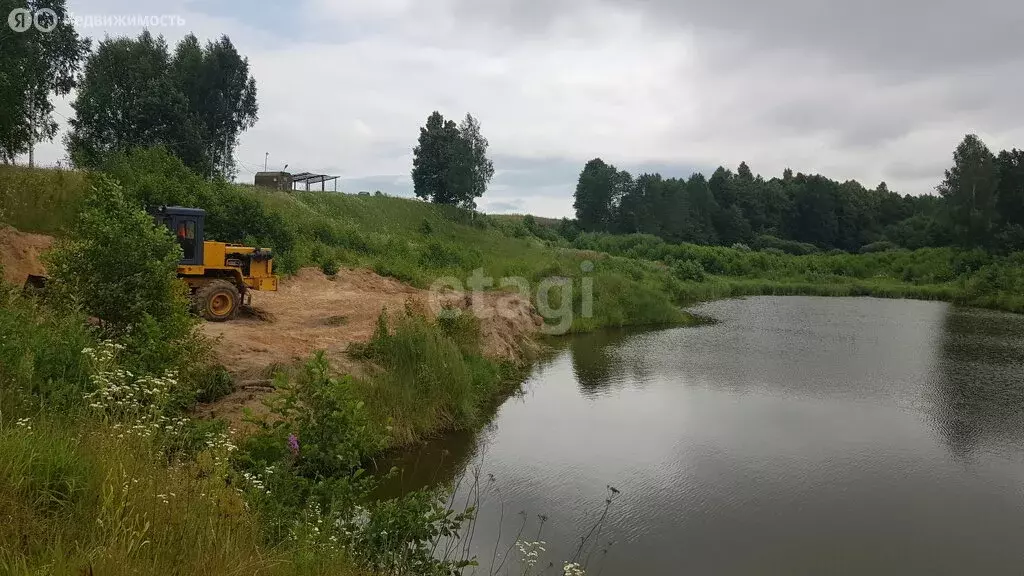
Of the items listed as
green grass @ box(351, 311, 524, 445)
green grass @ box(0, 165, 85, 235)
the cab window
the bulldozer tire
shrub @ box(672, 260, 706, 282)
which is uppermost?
green grass @ box(0, 165, 85, 235)

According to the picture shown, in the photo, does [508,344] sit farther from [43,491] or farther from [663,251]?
[663,251]

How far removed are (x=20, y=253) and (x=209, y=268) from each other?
6148 millimetres

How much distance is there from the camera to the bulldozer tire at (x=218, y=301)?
14.1 m

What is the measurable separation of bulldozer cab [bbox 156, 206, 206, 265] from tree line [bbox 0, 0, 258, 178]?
43.4 ft

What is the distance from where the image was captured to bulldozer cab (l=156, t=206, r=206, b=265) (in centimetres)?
1358

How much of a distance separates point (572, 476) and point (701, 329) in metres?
17.3

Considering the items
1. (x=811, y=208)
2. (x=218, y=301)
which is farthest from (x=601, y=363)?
(x=811, y=208)

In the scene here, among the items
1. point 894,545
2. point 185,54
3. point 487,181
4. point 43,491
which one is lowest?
point 894,545

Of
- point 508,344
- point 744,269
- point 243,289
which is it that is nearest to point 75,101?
point 243,289

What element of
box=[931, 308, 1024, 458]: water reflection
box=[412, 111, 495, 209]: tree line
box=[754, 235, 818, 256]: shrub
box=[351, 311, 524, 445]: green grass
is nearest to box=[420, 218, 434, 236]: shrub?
box=[412, 111, 495, 209]: tree line

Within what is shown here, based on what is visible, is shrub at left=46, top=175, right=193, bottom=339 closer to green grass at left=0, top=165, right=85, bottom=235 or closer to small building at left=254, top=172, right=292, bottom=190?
green grass at left=0, top=165, right=85, bottom=235

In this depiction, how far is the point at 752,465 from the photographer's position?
10188 millimetres

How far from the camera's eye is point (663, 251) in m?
51.2

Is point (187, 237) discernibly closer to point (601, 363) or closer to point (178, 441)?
point (178, 441)
